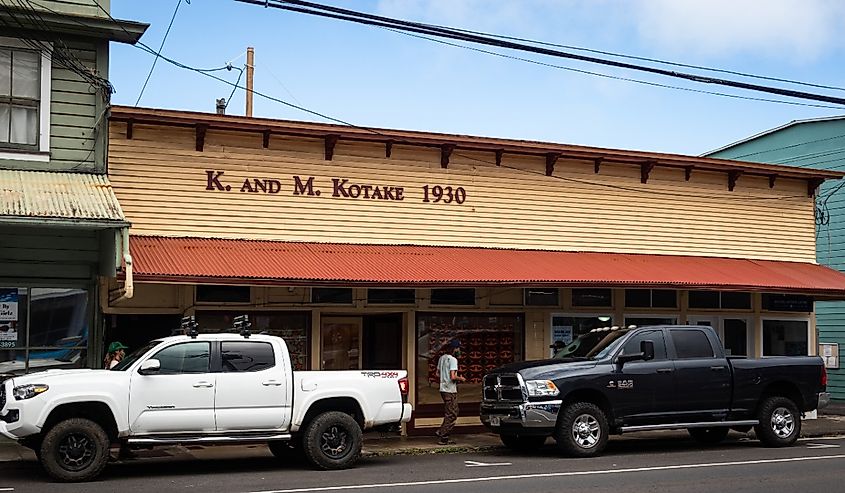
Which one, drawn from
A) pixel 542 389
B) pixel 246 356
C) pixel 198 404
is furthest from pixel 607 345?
pixel 198 404

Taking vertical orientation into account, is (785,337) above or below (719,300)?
below

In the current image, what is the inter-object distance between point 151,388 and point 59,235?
480cm

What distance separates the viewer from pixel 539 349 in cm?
2034

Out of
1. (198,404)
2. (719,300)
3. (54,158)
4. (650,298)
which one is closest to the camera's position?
(198,404)

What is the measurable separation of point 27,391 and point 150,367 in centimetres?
152

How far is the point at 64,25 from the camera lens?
16781 millimetres

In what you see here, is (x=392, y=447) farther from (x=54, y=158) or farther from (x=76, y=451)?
(x=54, y=158)

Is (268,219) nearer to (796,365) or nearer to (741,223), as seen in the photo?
(796,365)

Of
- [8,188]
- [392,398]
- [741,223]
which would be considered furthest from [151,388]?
[741,223]

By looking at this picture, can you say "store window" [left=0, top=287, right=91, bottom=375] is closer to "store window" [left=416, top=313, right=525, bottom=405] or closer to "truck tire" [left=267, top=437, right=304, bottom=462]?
"truck tire" [left=267, top=437, right=304, bottom=462]

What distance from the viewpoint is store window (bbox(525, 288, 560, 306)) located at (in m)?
20.3

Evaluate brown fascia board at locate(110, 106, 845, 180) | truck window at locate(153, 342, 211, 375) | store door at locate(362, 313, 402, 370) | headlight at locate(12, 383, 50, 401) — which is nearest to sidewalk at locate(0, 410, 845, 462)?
truck window at locate(153, 342, 211, 375)

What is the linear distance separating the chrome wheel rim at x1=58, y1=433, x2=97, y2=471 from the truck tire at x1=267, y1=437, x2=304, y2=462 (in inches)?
107

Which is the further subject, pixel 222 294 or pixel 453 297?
pixel 453 297
